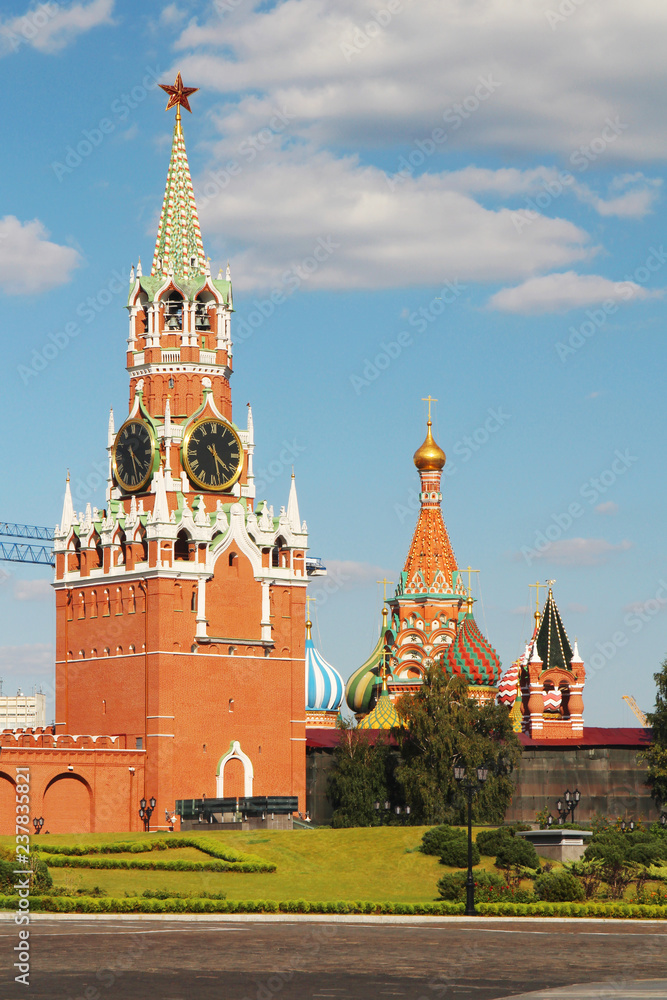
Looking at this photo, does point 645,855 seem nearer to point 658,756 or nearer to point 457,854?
point 457,854

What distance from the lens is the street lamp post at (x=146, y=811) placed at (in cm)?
7475

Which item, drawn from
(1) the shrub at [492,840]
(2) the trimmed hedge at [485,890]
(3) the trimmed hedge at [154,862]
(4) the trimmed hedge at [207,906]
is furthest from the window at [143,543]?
(4) the trimmed hedge at [207,906]

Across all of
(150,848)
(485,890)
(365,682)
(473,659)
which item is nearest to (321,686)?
(365,682)

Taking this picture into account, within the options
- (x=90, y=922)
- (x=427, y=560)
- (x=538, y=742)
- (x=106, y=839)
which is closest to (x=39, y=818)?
(x=106, y=839)

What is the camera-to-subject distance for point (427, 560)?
345 ft

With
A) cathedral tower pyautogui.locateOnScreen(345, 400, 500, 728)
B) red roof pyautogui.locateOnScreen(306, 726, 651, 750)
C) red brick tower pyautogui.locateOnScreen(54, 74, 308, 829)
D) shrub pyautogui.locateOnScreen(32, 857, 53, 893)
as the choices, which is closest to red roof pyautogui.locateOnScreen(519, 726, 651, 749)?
red roof pyautogui.locateOnScreen(306, 726, 651, 750)

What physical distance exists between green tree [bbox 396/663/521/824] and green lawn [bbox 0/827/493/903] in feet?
30.6

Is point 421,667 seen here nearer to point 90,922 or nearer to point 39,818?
point 39,818

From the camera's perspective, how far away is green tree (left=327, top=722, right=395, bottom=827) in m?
79.0

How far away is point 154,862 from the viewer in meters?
58.3

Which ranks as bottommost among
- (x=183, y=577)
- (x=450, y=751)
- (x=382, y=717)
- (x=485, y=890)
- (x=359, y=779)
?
(x=485, y=890)

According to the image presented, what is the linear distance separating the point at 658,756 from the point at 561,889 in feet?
107

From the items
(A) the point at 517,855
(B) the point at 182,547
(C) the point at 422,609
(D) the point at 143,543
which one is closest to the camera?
(A) the point at 517,855

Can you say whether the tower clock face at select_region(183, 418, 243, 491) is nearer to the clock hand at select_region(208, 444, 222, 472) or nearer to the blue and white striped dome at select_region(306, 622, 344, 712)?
the clock hand at select_region(208, 444, 222, 472)
